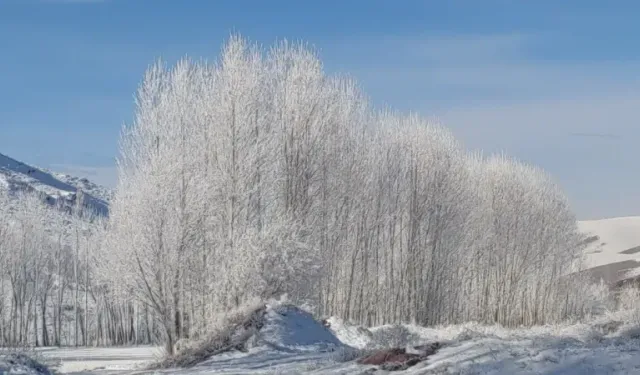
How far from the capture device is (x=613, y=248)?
10931 cm

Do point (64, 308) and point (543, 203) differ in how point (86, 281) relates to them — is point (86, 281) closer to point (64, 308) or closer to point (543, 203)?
point (64, 308)

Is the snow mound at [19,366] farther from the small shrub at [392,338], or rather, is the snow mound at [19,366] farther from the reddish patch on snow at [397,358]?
the small shrub at [392,338]

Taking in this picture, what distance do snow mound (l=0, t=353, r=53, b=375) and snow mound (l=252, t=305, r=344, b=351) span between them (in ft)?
21.0

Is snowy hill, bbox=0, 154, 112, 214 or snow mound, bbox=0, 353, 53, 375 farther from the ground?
snowy hill, bbox=0, 154, 112, 214

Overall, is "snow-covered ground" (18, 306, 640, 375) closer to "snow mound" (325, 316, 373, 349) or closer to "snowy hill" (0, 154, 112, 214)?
"snow mound" (325, 316, 373, 349)

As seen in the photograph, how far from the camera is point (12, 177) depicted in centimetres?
15788

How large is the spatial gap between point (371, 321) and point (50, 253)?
3441 cm

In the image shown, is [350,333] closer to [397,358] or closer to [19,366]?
[397,358]

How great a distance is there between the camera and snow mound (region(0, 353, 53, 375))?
14695 millimetres

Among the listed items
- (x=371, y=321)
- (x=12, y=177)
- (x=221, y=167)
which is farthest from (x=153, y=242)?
(x=12, y=177)

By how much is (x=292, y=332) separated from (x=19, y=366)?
28.3 ft

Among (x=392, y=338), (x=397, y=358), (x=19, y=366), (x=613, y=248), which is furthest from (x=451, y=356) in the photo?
(x=613, y=248)

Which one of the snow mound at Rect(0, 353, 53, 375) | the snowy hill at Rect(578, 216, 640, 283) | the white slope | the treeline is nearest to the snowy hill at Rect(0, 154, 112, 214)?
the treeline

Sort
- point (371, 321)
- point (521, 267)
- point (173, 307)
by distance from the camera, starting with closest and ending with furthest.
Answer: point (173, 307) → point (371, 321) → point (521, 267)
